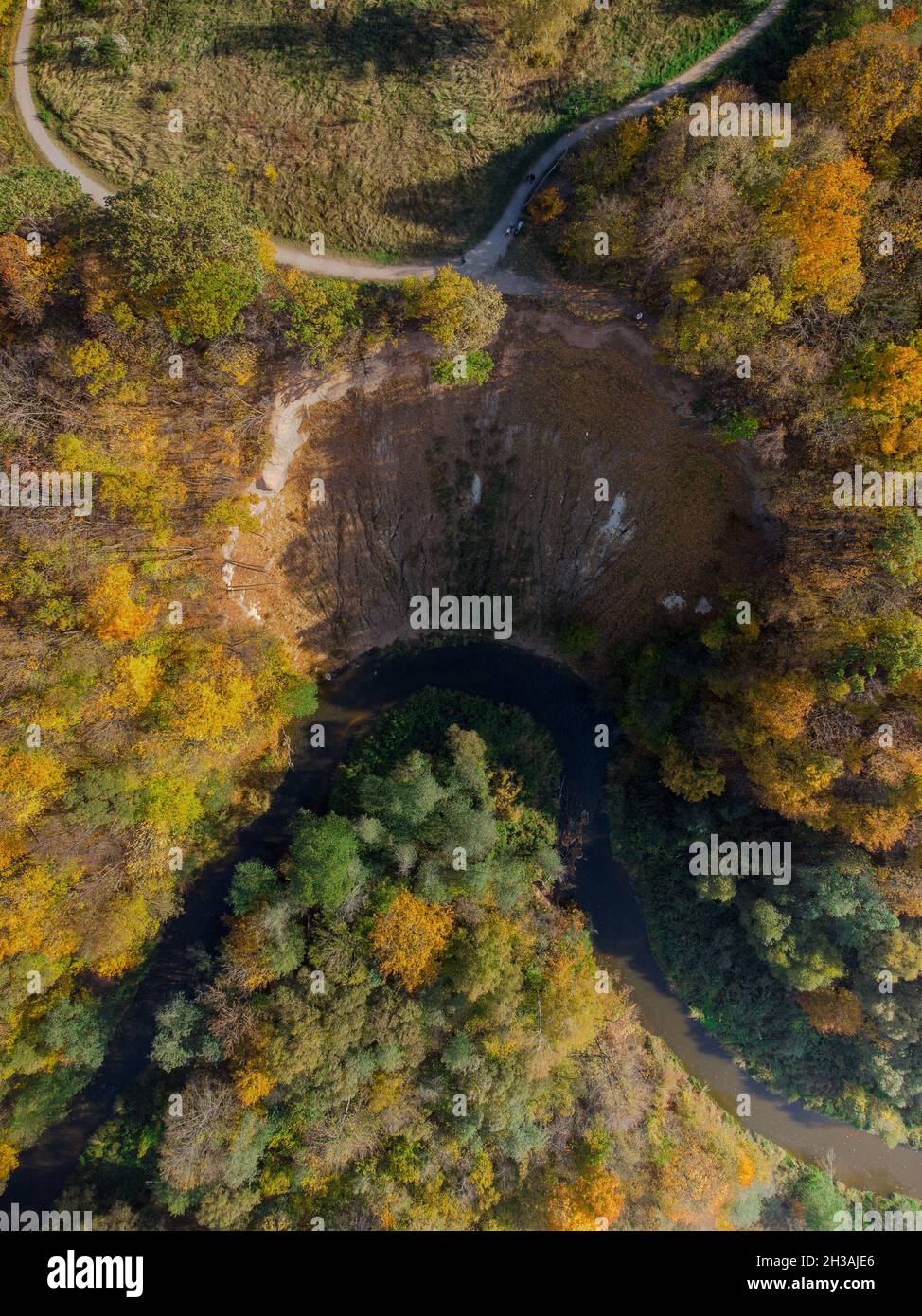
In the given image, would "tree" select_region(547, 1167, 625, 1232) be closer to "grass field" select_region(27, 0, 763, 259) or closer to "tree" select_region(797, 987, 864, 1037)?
"tree" select_region(797, 987, 864, 1037)

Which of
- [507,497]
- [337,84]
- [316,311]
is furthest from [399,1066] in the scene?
[337,84]

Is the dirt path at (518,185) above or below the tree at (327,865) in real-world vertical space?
above

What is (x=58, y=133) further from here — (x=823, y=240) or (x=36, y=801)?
(x=823, y=240)

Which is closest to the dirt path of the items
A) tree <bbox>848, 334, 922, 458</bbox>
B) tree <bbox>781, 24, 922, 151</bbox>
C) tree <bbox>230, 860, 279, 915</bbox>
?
tree <bbox>781, 24, 922, 151</bbox>

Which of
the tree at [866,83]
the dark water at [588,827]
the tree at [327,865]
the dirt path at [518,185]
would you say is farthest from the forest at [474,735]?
the dark water at [588,827]

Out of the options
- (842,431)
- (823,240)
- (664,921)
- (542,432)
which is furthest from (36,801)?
(823,240)

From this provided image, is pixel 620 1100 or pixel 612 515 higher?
pixel 612 515

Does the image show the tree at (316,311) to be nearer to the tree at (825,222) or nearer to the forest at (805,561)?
the forest at (805,561)
